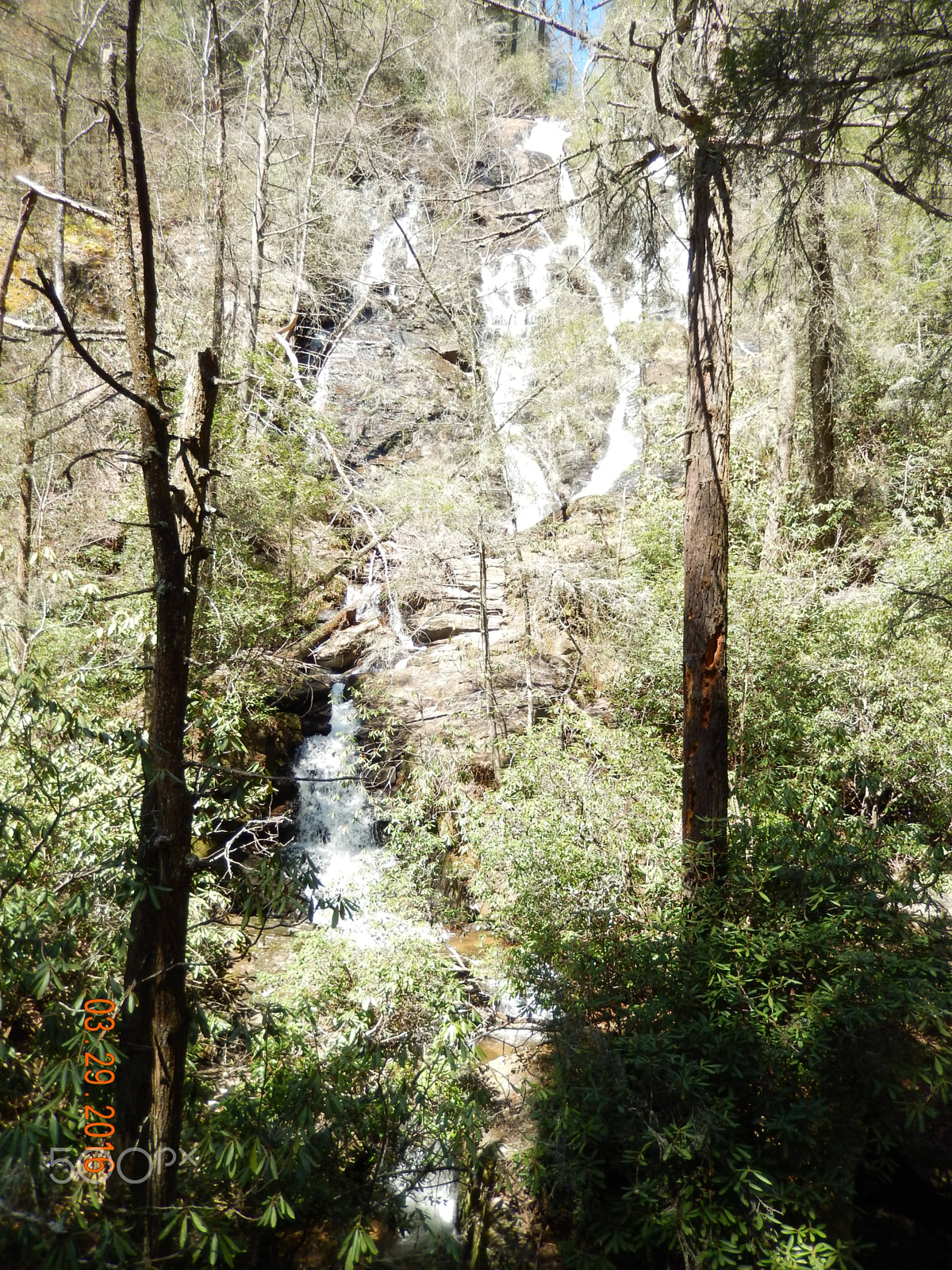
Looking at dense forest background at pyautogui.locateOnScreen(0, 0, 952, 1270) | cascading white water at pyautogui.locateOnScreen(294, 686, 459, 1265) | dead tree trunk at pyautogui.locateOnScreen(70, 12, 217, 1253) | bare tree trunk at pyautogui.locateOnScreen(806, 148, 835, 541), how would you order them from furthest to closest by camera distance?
bare tree trunk at pyautogui.locateOnScreen(806, 148, 835, 541) → cascading white water at pyautogui.locateOnScreen(294, 686, 459, 1265) → dense forest background at pyautogui.locateOnScreen(0, 0, 952, 1270) → dead tree trunk at pyautogui.locateOnScreen(70, 12, 217, 1253)

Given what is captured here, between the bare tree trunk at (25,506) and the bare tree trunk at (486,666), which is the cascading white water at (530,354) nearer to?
the bare tree trunk at (486,666)

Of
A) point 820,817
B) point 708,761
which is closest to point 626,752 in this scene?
point 708,761

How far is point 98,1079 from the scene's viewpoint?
2.61 m

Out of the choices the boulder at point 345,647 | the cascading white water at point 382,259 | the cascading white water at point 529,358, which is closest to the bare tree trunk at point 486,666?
the cascading white water at point 529,358

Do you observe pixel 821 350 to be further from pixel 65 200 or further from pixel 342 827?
pixel 65 200

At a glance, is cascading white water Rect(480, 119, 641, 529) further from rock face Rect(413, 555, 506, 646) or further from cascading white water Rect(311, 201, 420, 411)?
cascading white water Rect(311, 201, 420, 411)

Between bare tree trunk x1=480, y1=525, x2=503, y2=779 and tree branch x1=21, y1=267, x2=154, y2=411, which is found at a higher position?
tree branch x1=21, y1=267, x2=154, y2=411

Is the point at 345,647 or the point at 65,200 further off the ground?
the point at 65,200

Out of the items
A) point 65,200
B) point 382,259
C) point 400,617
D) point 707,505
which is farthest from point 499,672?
point 382,259

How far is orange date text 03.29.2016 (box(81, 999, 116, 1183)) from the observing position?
8.07 feet

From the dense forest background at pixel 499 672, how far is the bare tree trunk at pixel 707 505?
3 centimetres

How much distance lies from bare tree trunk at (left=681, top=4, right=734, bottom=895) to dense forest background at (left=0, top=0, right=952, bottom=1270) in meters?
0.03

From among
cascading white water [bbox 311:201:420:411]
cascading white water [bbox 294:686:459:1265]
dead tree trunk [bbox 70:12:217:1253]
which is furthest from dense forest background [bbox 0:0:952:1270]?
cascading white water [bbox 311:201:420:411]

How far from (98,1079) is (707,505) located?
4.46 m
